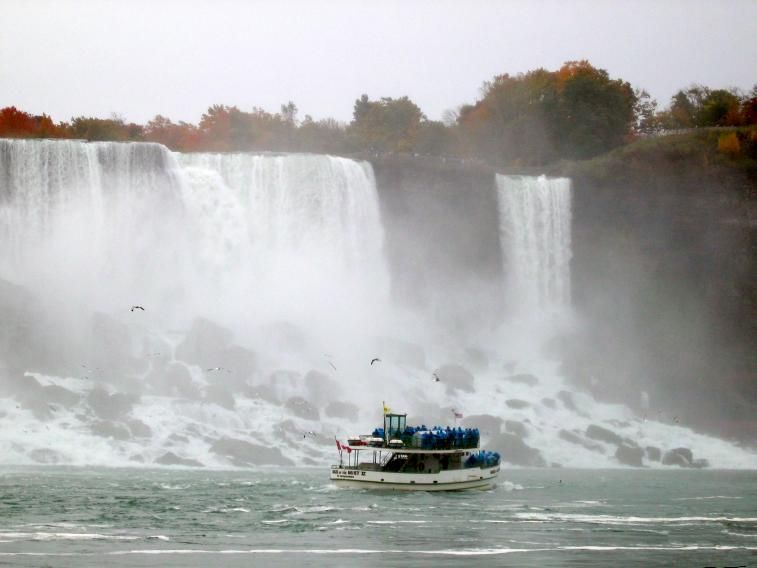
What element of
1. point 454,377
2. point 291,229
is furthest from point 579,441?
point 291,229

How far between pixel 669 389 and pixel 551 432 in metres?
12.8

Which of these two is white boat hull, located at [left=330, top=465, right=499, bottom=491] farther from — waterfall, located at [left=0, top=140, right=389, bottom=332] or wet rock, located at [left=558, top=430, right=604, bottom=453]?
waterfall, located at [left=0, top=140, right=389, bottom=332]

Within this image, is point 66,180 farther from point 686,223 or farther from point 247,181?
point 686,223

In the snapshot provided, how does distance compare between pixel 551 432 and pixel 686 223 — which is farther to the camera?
pixel 686 223

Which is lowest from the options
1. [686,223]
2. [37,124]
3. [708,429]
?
[708,429]

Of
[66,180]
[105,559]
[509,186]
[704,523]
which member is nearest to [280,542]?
[105,559]

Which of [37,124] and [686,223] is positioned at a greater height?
[37,124]

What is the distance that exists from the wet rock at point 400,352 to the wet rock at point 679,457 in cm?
1559

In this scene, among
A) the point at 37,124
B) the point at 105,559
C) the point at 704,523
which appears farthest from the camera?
the point at 37,124

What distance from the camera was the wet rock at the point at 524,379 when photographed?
88.9 metres

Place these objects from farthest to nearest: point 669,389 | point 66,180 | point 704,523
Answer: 1. point 669,389
2. point 66,180
3. point 704,523

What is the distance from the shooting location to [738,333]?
95.0 meters

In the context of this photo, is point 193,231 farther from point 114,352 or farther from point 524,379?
point 524,379

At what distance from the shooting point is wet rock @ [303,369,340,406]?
81125mm
